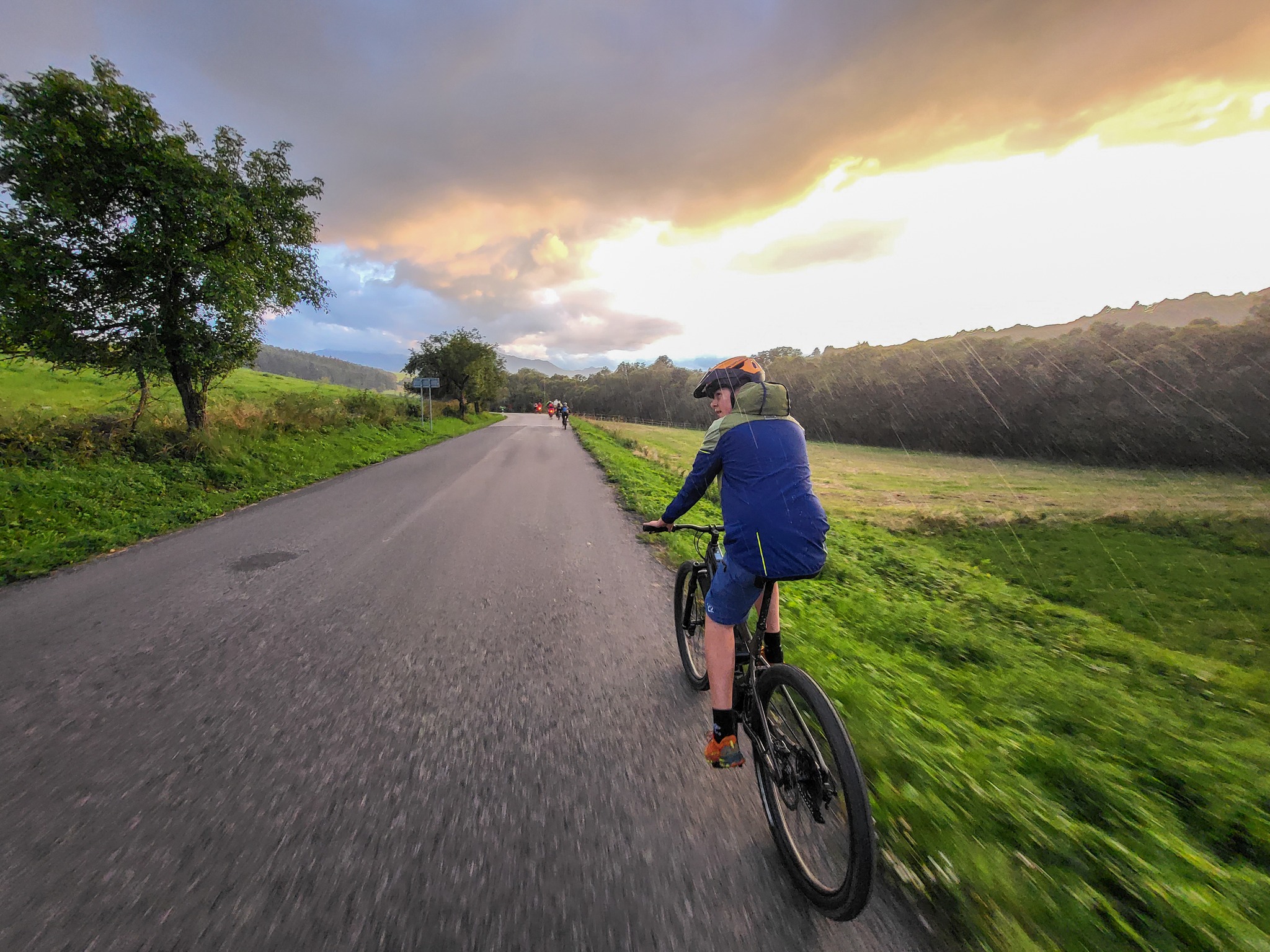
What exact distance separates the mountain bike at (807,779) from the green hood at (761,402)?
0.89 m

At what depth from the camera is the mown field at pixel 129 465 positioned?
6344 millimetres

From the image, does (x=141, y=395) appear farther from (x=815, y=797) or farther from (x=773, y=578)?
(x=815, y=797)

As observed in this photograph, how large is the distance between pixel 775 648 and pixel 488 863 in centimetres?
181

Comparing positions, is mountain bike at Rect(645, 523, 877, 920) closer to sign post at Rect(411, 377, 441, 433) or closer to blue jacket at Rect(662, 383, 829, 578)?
blue jacket at Rect(662, 383, 829, 578)

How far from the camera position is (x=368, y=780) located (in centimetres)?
236

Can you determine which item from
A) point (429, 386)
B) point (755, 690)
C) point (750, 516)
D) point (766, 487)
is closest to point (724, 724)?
point (755, 690)

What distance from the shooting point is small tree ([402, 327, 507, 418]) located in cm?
4312

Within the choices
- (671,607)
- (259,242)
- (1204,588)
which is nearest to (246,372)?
(259,242)

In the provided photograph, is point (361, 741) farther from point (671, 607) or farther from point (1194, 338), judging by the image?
point (1194, 338)

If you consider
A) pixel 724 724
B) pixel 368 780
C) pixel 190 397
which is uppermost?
pixel 190 397

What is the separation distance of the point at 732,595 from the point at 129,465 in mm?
12200

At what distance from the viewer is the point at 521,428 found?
34656 millimetres

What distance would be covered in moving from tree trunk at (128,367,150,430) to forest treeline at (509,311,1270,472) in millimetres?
17383

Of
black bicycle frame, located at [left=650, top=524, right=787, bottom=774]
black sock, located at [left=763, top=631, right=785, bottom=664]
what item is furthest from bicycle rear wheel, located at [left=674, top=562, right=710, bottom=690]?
black bicycle frame, located at [left=650, top=524, right=787, bottom=774]
